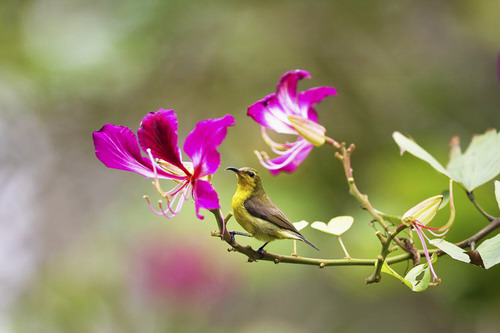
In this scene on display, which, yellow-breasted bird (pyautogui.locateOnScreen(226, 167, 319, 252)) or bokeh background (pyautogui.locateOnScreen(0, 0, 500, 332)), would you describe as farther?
bokeh background (pyautogui.locateOnScreen(0, 0, 500, 332))

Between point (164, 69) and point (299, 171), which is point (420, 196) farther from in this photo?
point (164, 69)

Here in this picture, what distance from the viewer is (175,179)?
0.46 m

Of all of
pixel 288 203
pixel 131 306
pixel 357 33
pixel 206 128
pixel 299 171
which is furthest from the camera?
pixel 357 33

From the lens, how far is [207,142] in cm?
43

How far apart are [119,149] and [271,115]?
0.13 m

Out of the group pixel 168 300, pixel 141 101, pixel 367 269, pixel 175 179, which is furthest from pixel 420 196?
pixel 141 101

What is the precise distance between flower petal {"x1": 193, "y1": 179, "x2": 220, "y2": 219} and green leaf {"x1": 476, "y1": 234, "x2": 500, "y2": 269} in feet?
0.63

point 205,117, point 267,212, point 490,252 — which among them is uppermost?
point 205,117

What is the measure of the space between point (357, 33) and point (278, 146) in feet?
4.94

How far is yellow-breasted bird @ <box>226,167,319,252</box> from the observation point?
47cm

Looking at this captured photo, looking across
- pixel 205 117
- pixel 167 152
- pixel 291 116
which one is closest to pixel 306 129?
pixel 291 116

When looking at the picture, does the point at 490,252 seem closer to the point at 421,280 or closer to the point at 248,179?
the point at 421,280

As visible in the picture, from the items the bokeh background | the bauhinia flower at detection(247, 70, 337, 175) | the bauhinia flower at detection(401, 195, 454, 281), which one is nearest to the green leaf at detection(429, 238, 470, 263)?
the bauhinia flower at detection(401, 195, 454, 281)

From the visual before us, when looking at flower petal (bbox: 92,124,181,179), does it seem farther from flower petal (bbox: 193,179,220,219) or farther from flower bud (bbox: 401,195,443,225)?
flower bud (bbox: 401,195,443,225)
